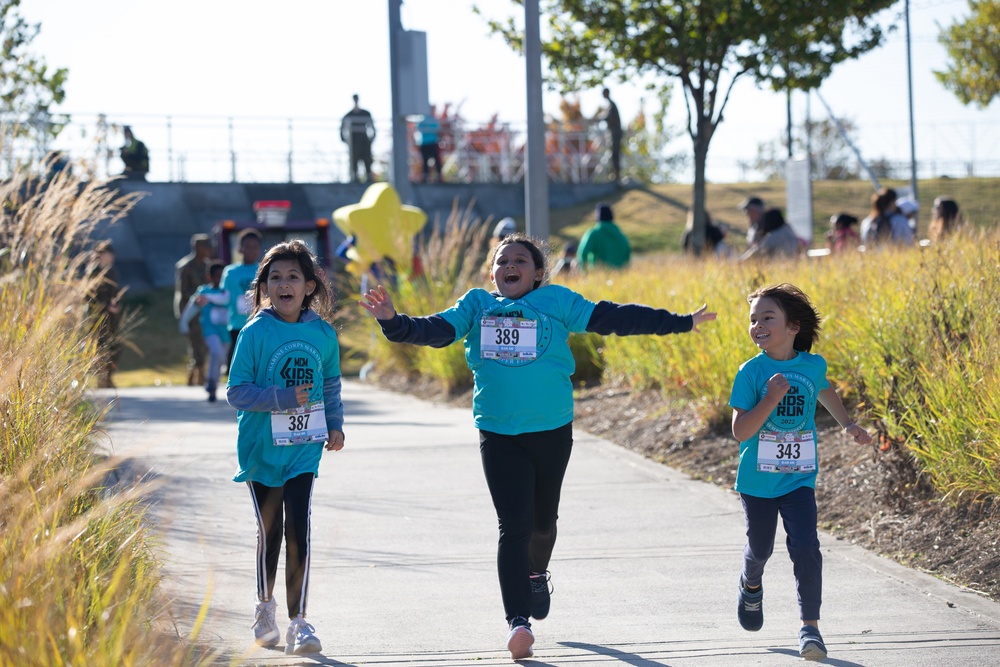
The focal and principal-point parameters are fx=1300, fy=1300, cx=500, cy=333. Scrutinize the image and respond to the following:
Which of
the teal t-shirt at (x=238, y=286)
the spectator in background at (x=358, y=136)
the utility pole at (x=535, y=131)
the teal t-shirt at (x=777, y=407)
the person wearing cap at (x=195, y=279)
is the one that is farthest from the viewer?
the spectator in background at (x=358, y=136)

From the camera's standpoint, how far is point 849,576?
18.5 ft

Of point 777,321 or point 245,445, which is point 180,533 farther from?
point 777,321

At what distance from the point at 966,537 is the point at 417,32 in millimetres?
11470

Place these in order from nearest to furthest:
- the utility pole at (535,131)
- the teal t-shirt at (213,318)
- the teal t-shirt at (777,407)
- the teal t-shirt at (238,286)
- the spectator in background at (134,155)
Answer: the teal t-shirt at (777,407) < the teal t-shirt at (238,286) < the utility pole at (535,131) < the teal t-shirt at (213,318) < the spectator in background at (134,155)

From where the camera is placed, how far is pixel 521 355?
502 centimetres

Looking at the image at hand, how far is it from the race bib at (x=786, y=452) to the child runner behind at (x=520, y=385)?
2.49ft

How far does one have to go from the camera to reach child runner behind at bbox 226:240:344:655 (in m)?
4.84

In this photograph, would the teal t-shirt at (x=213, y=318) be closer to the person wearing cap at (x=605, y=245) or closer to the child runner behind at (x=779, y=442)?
the person wearing cap at (x=605, y=245)

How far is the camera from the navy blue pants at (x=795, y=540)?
15.1 ft

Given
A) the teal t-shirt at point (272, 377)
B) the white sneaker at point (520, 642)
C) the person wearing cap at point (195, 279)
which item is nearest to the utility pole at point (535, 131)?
the person wearing cap at point (195, 279)

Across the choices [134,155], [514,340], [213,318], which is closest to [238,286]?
[213,318]

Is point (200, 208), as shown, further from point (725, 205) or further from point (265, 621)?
point (265, 621)

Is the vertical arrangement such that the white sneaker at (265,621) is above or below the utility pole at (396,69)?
below

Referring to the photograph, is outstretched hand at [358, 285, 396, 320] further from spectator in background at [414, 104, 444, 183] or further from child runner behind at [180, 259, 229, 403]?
spectator in background at [414, 104, 444, 183]
